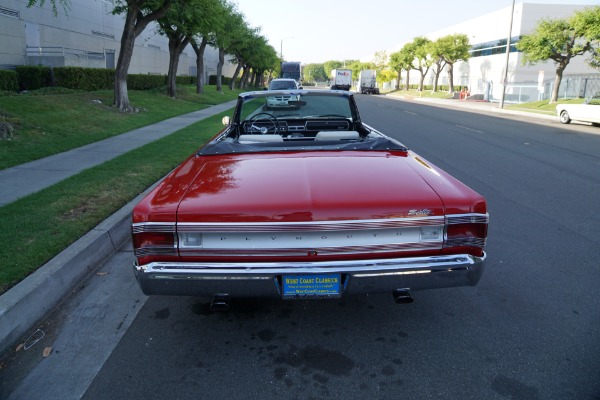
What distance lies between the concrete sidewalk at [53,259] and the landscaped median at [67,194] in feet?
0.51

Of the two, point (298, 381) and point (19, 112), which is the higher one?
point (19, 112)

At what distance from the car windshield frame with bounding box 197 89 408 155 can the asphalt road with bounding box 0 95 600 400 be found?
1.29 meters

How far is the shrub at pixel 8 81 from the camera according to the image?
59.2 ft

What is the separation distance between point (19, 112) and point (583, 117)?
2143 centimetres

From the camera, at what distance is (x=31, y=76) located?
2036 cm

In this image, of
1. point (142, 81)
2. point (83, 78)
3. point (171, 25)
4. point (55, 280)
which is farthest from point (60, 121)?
point (142, 81)

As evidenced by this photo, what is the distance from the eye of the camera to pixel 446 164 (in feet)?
31.9

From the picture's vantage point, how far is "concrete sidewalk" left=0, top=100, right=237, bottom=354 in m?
3.22

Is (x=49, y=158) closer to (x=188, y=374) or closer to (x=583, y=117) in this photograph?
(x=188, y=374)

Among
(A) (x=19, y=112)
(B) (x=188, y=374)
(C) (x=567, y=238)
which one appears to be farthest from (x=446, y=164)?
(A) (x=19, y=112)

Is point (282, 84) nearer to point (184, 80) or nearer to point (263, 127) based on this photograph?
point (263, 127)

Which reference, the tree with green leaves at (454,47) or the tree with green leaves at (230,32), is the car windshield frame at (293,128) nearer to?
the tree with green leaves at (230,32)

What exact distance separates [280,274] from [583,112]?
22039 millimetres

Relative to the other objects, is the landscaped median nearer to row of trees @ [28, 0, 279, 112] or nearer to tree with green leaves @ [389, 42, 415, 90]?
row of trees @ [28, 0, 279, 112]
